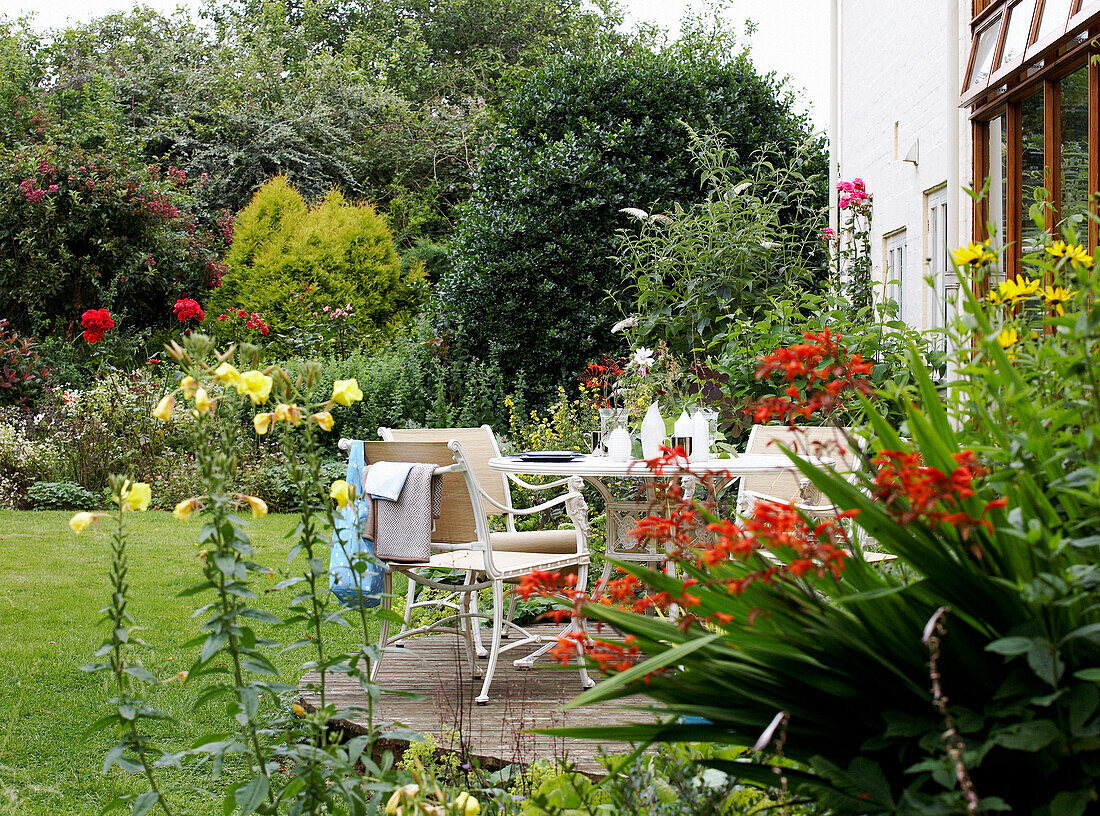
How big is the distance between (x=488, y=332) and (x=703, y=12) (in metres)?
11.3

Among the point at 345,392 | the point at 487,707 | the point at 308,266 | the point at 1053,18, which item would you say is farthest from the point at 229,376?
the point at 308,266

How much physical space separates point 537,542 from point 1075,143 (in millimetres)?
3136

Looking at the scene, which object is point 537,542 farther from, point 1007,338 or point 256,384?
point 1007,338

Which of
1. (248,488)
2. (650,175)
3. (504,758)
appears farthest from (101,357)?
(504,758)

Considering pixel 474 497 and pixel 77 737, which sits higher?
pixel 474 497

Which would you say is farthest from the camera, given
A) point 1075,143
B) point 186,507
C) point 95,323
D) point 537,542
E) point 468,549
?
point 95,323

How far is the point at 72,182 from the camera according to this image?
977 centimetres

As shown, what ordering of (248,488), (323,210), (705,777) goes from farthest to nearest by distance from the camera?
(323,210), (248,488), (705,777)

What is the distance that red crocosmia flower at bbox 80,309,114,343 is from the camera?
8727 millimetres

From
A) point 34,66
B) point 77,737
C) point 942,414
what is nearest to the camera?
point 942,414

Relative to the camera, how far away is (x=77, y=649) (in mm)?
4141

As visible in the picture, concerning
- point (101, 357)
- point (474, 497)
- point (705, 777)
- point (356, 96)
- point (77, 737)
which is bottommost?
point (77, 737)

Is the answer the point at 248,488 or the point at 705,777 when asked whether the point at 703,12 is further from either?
the point at 705,777

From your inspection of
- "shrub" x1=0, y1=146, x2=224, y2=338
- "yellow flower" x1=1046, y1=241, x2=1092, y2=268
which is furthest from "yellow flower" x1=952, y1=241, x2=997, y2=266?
"shrub" x1=0, y1=146, x2=224, y2=338
